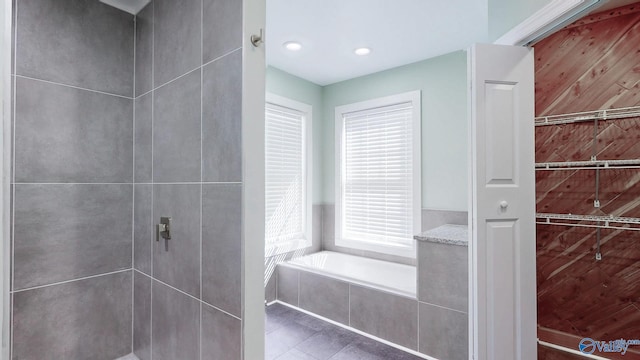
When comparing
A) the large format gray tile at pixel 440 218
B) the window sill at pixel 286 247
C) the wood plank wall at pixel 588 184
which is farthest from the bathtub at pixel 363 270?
the wood plank wall at pixel 588 184

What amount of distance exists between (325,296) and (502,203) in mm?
1721

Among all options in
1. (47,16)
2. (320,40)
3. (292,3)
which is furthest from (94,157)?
(320,40)

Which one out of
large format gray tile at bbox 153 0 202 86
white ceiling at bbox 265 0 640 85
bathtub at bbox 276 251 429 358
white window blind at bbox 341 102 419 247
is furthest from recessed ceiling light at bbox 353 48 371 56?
bathtub at bbox 276 251 429 358

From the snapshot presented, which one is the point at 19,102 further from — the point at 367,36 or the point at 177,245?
the point at 367,36

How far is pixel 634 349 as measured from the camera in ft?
6.72

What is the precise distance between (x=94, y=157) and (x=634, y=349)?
140 inches

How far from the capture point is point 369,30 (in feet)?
7.70

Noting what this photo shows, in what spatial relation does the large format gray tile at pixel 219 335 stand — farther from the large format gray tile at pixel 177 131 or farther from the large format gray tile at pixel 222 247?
the large format gray tile at pixel 177 131

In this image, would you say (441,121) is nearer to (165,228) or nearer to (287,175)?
(287,175)

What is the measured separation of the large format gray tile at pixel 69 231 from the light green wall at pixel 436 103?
198 centimetres

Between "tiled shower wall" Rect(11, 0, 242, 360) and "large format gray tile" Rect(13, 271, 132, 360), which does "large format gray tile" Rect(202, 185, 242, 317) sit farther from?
"large format gray tile" Rect(13, 271, 132, 360)

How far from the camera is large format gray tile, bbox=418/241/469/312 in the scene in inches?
77.0

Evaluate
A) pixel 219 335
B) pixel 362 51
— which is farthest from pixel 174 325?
pixel 362 51

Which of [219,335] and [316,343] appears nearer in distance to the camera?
[219,335]
